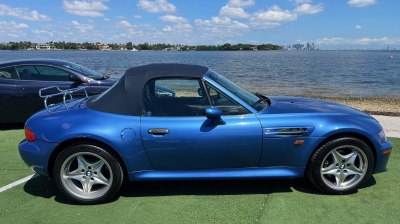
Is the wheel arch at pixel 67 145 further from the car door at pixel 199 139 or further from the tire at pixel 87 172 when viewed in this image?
the car door at pixel 199 139

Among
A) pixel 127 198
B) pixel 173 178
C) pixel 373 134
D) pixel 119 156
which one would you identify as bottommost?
pixel 127 198

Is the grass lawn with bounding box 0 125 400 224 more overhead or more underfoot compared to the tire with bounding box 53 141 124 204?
more underfoot

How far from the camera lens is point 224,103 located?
3.35 metres

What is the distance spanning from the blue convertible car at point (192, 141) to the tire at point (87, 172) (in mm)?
11

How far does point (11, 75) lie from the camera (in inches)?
255

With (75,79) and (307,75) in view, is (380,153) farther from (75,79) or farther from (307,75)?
(307,75)

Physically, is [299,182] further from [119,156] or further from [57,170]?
[57,170]

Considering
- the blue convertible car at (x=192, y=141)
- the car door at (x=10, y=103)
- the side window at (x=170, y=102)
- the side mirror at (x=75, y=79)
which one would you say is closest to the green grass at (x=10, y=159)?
the car door at (x=10, y=103)

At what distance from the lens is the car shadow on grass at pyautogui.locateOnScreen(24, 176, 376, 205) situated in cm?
355

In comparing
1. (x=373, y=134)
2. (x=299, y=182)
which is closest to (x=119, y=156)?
(x=299, y=182)

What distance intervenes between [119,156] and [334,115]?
7.99 feet

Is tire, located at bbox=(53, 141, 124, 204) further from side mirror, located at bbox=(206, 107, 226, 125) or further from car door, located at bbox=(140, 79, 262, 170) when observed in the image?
side mirror, located at bbox=(206, 107, 226, 125)

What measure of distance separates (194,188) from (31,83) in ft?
15.6

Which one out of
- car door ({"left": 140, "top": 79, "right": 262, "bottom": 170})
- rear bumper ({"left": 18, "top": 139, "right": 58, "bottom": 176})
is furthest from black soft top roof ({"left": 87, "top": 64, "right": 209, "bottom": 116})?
rear bumper ({"left": 18, "top": 139, "right": 58, "bottom": 176})
